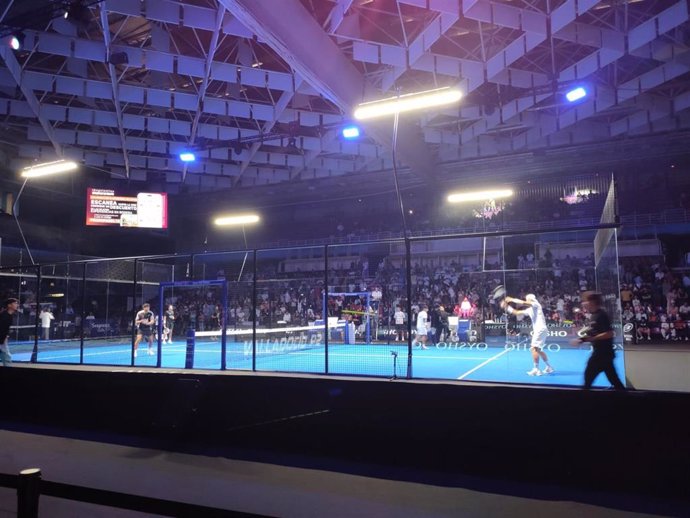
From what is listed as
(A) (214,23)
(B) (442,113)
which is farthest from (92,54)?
Result: (B) (442,113)

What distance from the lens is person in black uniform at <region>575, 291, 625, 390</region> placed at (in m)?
5.78

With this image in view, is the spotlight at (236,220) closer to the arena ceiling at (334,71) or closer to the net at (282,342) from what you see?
the arena ceiling at (334,71)

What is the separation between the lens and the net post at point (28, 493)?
2.76 metres

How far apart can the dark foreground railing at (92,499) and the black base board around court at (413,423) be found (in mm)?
3787

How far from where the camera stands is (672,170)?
83.5ft

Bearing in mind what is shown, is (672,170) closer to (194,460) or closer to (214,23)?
(214,23)

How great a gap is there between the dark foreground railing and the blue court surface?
6.49 m

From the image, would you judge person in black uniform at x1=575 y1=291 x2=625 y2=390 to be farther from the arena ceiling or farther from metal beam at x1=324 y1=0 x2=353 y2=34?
metal beam at x1=324 y1=0 x2=353 y2=34

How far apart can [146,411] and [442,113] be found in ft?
56.7

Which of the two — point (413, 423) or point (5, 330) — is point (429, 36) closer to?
point (413, 423)

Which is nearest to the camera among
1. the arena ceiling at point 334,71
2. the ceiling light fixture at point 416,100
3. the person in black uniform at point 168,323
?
the ceiling light fixture at point 416,100

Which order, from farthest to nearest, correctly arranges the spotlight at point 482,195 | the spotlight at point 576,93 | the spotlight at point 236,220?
the spotlight at point 236,220 → the spotlight at point 482,195 → the spotlight at point 576,93

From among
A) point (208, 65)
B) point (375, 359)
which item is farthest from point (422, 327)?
point (208, 65)

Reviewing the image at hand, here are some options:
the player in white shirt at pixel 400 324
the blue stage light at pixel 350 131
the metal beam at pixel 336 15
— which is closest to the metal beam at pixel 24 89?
the metal beam at pixel 336 15
